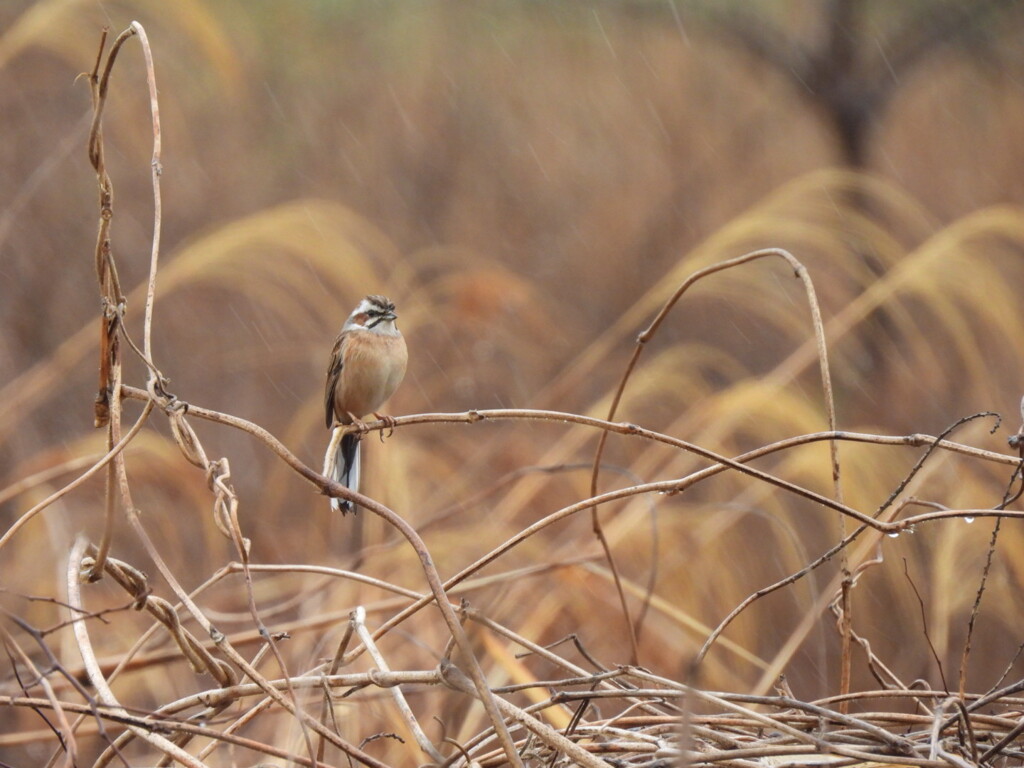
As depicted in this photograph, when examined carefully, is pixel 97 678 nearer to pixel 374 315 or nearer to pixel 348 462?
pixel 348 462

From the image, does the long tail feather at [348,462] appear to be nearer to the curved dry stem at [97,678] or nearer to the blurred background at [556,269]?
the blurred background at [556,269]

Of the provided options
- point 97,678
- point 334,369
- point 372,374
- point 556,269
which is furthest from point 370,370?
point 556,269

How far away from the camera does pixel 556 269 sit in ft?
18.2

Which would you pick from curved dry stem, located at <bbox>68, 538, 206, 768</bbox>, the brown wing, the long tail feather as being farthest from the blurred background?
curved dry stem, located at <bbox>68, 538, 206, 768</bbox>

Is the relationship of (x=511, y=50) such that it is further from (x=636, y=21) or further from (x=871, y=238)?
(x=871, y=238)

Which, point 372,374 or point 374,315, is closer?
point 372,374

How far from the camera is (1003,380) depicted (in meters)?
4.23

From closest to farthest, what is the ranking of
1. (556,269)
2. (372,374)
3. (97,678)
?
(97,678) → (372,374) → (556,269)

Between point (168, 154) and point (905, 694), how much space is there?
4.54 metres

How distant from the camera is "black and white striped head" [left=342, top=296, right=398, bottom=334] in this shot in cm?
234

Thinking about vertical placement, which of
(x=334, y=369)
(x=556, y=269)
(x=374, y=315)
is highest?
(x=556, y=269)

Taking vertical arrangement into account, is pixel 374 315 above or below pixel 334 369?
above

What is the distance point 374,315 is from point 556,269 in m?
3.27

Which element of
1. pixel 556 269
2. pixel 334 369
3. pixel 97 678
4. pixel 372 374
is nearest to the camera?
pixel 97 678
